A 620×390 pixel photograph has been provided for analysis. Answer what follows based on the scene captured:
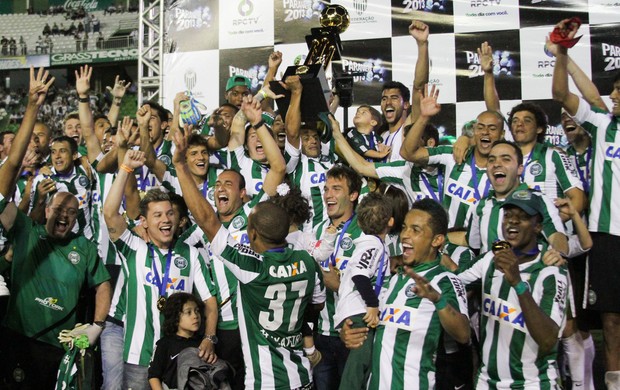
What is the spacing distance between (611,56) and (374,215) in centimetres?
450

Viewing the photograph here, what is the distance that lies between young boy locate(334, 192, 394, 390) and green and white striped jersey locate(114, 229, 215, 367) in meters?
1.05

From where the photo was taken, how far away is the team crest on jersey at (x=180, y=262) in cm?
451

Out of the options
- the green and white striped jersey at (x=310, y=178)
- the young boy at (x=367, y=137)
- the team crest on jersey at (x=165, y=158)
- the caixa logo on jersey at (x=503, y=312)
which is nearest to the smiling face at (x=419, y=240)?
the caixa logo on jersey at (x=503, y=312)

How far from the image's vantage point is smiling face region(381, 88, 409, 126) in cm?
591

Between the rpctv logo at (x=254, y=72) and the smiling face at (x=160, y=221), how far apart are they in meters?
3.86

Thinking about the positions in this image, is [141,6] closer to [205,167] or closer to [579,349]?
[205,167]

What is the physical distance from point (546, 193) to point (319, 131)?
189 cm

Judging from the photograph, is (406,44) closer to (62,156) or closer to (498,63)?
(498,63)

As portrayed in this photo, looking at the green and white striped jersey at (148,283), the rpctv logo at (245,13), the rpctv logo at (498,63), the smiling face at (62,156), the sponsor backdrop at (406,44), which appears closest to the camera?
the green and white striped jersey at (148,283)

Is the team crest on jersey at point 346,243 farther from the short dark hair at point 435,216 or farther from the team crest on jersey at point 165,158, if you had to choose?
the team crest on jersey at point 165,158

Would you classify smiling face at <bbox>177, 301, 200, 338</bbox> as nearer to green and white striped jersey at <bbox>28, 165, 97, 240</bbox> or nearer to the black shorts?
green and white striped jersey at <bbox>28, 165, 97, 240</bbox>

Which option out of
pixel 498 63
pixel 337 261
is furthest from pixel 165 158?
pixel 498 63

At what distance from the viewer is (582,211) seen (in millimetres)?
4828

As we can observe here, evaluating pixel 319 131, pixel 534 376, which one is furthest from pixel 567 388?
pixel 319 131
